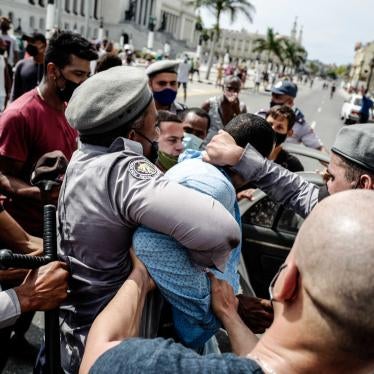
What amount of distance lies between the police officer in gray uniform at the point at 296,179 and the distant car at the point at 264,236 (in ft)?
3.98

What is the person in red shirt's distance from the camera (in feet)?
8.56

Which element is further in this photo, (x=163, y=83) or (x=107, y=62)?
(x=107, y=62)

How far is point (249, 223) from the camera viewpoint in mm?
3707

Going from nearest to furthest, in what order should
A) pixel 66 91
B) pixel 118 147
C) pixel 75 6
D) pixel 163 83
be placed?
pixel 118 147 → pixel 66 91 → pixel 163 83 → pixel 75 6

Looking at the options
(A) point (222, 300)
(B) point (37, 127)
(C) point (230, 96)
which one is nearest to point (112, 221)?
(A) point (222, 300)

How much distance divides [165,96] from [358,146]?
106 inches

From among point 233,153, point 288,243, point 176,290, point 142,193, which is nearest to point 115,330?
point 176,290

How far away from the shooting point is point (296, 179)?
8.02 feet

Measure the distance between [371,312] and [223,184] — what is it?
0.71 meters

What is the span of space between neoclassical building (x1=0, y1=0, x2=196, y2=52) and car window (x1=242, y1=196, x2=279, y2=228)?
5844cm

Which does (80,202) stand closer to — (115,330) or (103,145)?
(103,145)

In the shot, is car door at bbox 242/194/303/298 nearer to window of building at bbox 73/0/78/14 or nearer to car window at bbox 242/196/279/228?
car window at bbox 242/196/279/228

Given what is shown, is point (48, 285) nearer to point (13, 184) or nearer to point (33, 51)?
point (13, 184)

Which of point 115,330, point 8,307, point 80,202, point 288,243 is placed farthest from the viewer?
point 288,243
